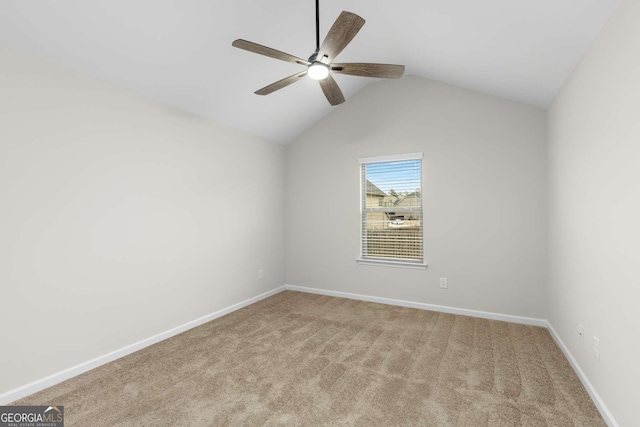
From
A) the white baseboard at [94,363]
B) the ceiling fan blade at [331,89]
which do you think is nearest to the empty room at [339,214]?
the white baseboard at [94,363]

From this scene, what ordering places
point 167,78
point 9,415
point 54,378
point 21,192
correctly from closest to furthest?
point 9,415 < point 21,192 < point 54,378 < point 167,78

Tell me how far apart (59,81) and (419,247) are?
3.97m

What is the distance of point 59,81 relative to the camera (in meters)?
2.25

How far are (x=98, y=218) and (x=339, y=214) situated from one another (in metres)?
2.90

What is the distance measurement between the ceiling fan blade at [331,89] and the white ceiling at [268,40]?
2.44ft

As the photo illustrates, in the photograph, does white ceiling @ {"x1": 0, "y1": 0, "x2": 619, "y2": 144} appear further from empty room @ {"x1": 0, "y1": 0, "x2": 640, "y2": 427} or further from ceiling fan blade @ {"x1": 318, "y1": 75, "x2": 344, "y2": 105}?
ceiling fan blade @ {"x1": 318, "y1": 75, "x2": 344, "y2": 105}

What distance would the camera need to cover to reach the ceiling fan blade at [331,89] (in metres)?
2.27

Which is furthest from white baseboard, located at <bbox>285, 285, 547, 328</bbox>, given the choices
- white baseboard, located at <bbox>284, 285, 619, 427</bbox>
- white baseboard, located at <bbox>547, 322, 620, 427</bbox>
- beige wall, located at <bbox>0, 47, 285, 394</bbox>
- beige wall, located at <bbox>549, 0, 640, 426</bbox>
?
beige wall, located at <bbox>0, 47, 285, 394</bbox>

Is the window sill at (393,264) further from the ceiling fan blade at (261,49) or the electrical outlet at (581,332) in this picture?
the ceiling fan blade at (261,49)

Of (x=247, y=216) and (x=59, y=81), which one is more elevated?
(x=59, y=81)

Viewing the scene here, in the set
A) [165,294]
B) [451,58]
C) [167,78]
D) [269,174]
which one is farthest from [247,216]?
[451,58]

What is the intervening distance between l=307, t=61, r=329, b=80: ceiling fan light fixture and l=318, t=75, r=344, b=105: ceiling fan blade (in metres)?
0.14

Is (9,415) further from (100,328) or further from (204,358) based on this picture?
(204,358)

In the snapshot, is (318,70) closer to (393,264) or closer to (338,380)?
(338,380)
